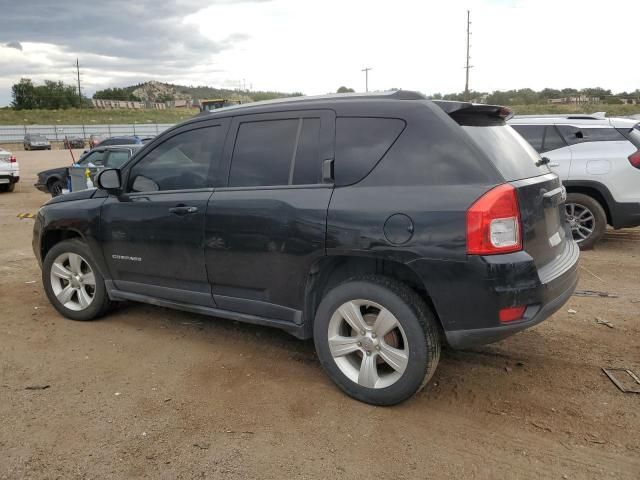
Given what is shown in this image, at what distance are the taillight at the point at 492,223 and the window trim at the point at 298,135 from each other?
3.13 ft

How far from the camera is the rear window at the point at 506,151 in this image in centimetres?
306

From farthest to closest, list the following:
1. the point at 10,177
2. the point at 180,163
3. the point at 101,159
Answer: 1. the point at 10,177
2. the point at 101,159
3. the point at 180,163

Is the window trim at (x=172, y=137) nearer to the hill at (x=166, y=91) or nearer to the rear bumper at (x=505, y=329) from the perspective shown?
the rear bumper at (x=505, y=329)

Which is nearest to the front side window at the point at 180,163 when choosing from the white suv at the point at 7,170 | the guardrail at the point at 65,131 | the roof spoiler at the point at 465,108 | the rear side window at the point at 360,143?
the rear side window at the point at 360,143

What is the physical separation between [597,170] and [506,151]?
4.73 meters

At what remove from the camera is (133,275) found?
4465 millimetres

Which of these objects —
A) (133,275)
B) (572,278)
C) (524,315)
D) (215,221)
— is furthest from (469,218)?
(133,275)

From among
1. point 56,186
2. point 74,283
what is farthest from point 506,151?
point 56,186

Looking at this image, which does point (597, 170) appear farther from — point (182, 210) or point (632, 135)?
point (182, 210)

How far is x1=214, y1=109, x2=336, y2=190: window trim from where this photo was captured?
136 inches

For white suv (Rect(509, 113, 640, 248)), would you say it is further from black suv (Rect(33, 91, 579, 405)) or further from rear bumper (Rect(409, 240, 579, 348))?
rear bumper (Rect(409, 240, 579, 348))

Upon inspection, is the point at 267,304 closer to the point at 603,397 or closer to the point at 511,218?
the point at 511,218

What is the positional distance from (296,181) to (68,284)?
2.73 meters

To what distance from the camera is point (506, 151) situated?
3.25 meters
